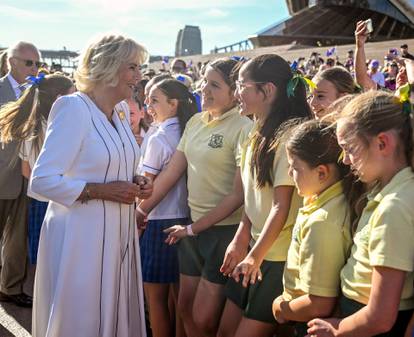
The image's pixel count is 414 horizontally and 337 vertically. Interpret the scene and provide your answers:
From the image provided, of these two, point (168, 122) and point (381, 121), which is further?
point (168, 122)

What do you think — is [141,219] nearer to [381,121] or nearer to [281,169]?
[281,169]

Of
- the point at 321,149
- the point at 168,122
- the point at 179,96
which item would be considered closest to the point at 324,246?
the point at 321,149

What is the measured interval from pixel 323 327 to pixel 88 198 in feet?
4.06

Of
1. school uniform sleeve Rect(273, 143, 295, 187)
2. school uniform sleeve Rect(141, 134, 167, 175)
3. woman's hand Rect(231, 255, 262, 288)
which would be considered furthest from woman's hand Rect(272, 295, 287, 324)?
school uniform sleeve Rect(141, 134, 167, 175)

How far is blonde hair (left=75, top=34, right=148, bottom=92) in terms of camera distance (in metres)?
2.45

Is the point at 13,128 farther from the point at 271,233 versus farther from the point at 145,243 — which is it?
the point at 271,233

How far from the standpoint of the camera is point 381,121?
5.65ft

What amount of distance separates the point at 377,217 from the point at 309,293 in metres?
0.47

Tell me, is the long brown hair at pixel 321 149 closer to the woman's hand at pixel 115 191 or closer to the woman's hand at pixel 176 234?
the woman's hand at pixel 115 191

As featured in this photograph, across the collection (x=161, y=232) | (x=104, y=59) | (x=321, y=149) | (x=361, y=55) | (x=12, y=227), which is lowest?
(x=12, y=227)

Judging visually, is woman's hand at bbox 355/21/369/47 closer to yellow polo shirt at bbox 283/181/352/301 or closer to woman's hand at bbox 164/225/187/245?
woman's hand at bbox 164/225/187/245

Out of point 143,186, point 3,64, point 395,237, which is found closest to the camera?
point 395,237

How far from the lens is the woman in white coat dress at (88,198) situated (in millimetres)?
2355

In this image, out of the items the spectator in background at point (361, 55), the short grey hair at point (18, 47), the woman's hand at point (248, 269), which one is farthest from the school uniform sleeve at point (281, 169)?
the short grey hair at point (18, 47)
